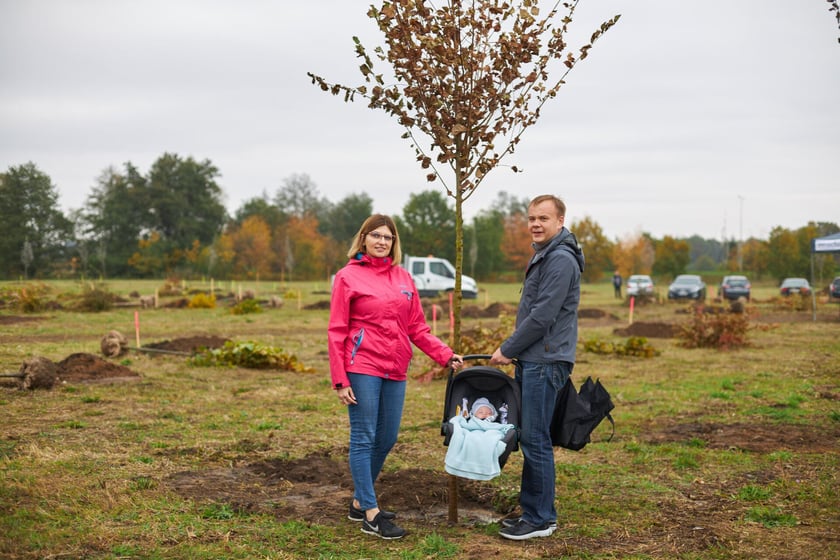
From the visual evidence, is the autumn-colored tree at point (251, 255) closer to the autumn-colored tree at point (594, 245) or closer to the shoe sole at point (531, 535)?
the autumn-colored tree at point (594, 245)

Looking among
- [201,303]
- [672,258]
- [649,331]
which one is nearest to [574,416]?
[649,331]

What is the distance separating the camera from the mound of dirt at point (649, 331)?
1939 cm

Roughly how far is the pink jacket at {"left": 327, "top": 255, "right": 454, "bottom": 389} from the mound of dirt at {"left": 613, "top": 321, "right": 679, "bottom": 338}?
52.0ft

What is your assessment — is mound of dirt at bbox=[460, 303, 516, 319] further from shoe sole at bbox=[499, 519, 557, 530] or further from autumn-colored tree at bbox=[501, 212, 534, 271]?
autumn-colored tree at bbox=[501, 212, 534, 271]

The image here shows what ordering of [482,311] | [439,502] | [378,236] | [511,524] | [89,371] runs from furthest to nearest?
1. [482,311]
2. [89,371]
3. [439,502]
4. [511,524]
5. [378,236]

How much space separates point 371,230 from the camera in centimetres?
471

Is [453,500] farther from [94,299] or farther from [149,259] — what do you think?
[149,259]

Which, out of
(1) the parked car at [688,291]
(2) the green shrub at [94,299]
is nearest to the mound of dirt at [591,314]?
(1) the parked car at [688,291]

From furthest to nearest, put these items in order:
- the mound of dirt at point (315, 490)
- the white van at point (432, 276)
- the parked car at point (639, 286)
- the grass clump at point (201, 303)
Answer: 1. the parked car at point (639, 286)
2. the white van at point (432, 276)
3. the grass clump at point (201, 303)
4. the mound of dirt at point (315, 490)

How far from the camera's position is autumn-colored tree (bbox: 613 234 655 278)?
210 ft

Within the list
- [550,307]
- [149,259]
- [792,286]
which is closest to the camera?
[550,307]

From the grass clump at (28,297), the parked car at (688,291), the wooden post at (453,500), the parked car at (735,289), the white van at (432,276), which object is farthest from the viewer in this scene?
the parked car at (735,289)

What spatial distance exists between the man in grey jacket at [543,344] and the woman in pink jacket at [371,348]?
53 centimetres

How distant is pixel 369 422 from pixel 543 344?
1.24 metres
